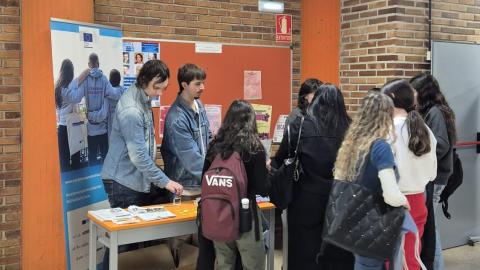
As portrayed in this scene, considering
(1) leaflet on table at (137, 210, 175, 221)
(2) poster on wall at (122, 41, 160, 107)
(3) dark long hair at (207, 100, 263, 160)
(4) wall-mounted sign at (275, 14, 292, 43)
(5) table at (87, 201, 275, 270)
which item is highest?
(4) wall-mounted sign at (275, 14, 292, 43)

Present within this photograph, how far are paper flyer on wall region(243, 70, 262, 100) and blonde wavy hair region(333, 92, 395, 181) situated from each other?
246cm

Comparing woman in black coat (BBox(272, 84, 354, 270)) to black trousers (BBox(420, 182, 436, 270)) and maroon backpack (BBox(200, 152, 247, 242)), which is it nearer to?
maroon backpack (BBox(200, 152, 247, 242))

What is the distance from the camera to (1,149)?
3.91m

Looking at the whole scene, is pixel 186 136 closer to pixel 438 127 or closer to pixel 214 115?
pixel 214 115

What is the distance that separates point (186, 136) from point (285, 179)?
2.45 feet

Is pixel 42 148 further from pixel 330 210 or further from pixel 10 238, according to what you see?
pixel 330 210

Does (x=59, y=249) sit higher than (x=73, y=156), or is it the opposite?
(x=73, y=156)

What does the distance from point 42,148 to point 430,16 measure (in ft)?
11.6

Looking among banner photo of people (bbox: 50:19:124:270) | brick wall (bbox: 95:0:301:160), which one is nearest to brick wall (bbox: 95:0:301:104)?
brick wall (bbox: 95:0:301:160)

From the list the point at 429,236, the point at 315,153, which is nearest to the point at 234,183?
the point at 315,153

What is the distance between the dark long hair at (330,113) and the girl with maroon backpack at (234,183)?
42 cm

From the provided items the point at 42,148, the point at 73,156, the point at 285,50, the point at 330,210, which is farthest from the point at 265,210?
the point at 285,50

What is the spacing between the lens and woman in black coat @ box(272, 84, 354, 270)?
10.4 feet

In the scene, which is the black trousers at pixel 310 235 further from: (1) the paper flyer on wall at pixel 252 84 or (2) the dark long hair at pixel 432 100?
(1) the paper flyer on wall at pixel 252 84
